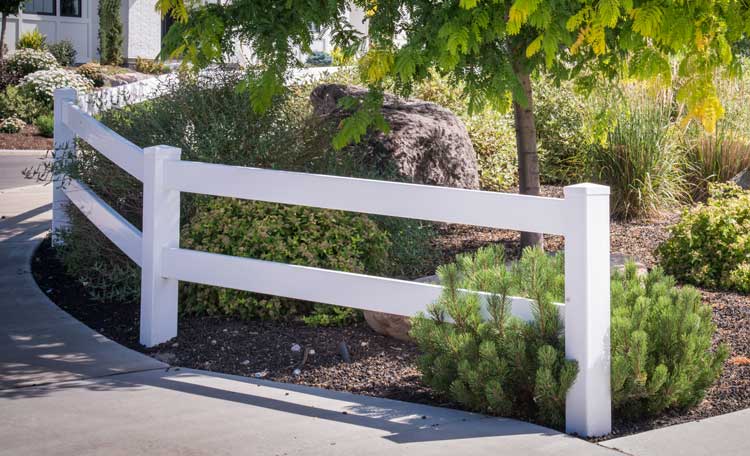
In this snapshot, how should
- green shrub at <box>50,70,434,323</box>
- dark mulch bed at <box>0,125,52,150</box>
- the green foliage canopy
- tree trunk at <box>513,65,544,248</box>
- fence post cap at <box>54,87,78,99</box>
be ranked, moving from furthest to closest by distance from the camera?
dark mulch bed at <box>0,125,52,150</box>, fence post cap at <box>54,87,78,99</box>, tree trunk at <box>513,65,544,248</box>, green shrub at <box>50,70,434,323</box>, the green foliage canopy

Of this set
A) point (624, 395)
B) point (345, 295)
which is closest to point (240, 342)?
point (345, 295)

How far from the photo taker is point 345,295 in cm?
541

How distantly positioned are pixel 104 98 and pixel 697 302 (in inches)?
277

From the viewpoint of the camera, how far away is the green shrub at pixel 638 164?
10648 millimetres

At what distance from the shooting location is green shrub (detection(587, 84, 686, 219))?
10648 mm

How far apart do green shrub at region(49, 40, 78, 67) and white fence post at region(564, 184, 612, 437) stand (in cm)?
2789

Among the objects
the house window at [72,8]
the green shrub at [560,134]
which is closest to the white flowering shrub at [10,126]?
the house window at [72,8]

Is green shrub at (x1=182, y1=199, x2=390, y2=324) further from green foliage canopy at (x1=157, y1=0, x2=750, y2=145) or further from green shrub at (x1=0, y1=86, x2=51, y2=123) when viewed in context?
green shrub at (x1=0, y1=86, x2=51, y2=123)

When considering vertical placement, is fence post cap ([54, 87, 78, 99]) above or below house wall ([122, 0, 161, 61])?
below

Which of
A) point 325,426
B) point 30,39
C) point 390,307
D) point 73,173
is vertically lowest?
point 325,426

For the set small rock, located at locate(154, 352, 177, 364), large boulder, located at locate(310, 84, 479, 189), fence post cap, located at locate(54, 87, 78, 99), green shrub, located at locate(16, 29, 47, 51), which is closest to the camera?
small rock, located at locate(154, 352, 177, 364)

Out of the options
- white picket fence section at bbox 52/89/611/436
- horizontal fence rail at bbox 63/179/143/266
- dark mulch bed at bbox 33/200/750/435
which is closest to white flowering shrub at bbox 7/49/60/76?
horizontal fence rail at bbox 63/179/143/266

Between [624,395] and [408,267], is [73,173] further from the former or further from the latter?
[624,395]

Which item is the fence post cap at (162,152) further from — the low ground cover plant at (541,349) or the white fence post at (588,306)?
the white fence post at (588,306)
